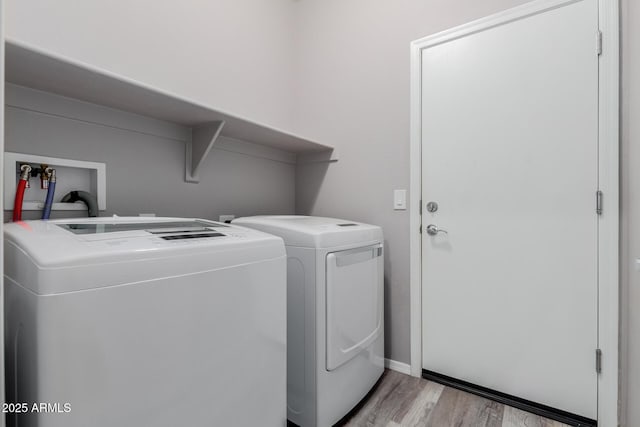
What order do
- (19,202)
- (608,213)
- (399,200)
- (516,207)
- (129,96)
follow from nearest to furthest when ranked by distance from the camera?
1. (19,202)
2. (129,96)
3. (608,213)
4. (516,207)
5. (399,200)

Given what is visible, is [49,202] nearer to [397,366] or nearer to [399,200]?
[399,200]

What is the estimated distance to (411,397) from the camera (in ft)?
5.34

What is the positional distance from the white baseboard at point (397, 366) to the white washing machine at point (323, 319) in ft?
1.45

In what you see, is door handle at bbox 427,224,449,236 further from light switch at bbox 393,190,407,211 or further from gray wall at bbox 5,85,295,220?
gray wall at bbox 5,85,295,220

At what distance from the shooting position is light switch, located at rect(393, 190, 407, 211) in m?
1.88

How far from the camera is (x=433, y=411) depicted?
1516mm

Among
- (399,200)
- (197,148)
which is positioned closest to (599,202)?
(399,200)

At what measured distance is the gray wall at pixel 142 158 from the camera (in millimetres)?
1145

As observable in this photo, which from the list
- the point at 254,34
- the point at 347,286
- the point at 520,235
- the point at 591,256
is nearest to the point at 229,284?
the point at 347,286

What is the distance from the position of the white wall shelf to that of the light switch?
62cm

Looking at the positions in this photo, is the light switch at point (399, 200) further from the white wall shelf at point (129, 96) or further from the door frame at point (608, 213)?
the door frame at point (608, 213)

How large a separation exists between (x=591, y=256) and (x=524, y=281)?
0.94ft

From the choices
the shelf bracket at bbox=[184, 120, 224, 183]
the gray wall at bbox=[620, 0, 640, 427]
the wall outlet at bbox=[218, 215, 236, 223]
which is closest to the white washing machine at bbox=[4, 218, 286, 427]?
the shelf bracket at bbox=[184, 120, 224, 183]

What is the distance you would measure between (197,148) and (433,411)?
5.72 feet
